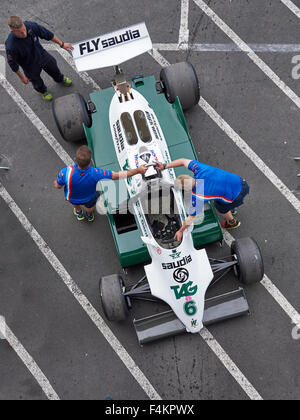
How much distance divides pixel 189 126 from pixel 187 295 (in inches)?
117

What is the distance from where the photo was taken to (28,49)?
5.75m

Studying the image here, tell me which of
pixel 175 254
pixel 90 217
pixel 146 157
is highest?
pixel 146 157

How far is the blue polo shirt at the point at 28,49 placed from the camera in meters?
5.59

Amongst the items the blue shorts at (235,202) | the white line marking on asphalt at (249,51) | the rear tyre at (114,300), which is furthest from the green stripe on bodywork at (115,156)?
the white line marking on asphalt at (249,51)

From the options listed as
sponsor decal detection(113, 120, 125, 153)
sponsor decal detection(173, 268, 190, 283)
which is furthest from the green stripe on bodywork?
sponsor decal detection(173, 268, 190, 283)

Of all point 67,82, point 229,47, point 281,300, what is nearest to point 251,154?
point 229,47

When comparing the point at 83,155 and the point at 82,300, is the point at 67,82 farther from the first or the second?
the point at 82,300

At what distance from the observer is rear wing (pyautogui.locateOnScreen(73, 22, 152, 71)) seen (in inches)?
225

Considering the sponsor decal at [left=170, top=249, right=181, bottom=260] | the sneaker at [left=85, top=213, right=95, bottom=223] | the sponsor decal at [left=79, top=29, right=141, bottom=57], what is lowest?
the sponsor decal at [left=170, top=249, right=181, bottom=260]

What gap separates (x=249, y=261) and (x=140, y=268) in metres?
1.68

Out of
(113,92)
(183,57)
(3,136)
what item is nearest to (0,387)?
(3,136)

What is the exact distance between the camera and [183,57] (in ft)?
23.5

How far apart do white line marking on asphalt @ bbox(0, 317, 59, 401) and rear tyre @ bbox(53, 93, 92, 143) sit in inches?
128

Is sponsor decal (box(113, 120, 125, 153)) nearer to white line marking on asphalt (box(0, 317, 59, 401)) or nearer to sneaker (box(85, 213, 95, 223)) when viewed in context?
sneaker (box(85, 213, 95, 223))
